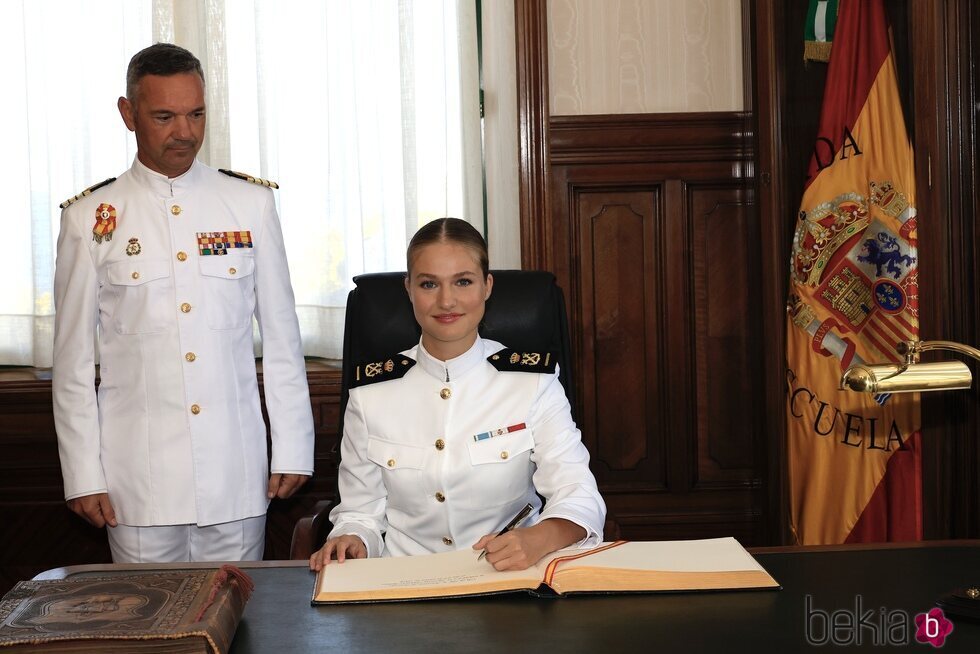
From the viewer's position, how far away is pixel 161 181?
2.28m

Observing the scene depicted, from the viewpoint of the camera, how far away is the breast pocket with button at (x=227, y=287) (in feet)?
7.40

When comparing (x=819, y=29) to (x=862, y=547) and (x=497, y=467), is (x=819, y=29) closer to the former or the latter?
(x=497, y=467)

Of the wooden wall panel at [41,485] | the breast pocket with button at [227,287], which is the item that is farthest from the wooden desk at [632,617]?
the wooden wall panel at [41,485]

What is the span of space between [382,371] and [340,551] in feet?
1.85

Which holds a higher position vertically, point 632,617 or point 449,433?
point 449,433

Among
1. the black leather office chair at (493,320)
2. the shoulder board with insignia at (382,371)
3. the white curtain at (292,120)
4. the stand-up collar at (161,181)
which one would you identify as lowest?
the shoulder board with insignia at (382,371)

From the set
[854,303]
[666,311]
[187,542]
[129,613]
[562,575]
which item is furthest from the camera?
[666,311]

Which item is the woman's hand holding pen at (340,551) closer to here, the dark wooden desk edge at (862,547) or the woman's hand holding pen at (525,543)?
the woman's hand holding pen at (525,543)

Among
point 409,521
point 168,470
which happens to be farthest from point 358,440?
point 168,470

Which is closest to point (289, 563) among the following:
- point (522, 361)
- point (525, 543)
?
point (525, 543)

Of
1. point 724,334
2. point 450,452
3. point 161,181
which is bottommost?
point 450,452

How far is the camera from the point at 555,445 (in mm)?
1920

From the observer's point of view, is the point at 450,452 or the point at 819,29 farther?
the point at 819,29

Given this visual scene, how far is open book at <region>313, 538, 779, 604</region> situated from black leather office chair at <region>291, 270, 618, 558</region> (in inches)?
29.1
